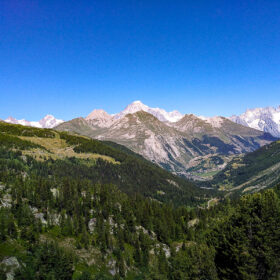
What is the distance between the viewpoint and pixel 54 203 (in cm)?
12188

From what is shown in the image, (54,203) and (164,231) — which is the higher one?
(54,203)

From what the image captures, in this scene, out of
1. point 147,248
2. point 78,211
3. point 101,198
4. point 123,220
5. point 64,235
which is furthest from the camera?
point 101,198

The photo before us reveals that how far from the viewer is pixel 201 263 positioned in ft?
217

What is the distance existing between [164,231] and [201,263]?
68250 mm

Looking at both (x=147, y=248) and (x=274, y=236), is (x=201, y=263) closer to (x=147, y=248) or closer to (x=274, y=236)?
(x=274, y=236)

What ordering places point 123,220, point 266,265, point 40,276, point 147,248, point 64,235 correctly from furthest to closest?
1. point 123,220
2. point 147,248
3. point 64,235
4. point 266,265
5. point 40,276

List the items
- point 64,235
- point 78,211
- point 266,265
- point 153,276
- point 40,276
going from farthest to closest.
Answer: point 78,211 → point 64,235 → point 153,276 → point 266,265 → point 40,276

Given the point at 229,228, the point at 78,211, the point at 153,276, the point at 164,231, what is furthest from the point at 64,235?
the point at 229,228

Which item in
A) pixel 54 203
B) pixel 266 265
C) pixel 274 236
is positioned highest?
pixel 54 203

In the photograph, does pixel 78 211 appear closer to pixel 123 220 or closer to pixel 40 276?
pixel 123 220

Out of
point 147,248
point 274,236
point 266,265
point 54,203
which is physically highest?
point 54,203

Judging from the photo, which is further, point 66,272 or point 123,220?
point 123,220

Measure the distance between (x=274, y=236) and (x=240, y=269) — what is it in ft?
44.6

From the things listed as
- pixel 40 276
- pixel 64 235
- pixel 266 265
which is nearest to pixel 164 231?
pixel 64 235
